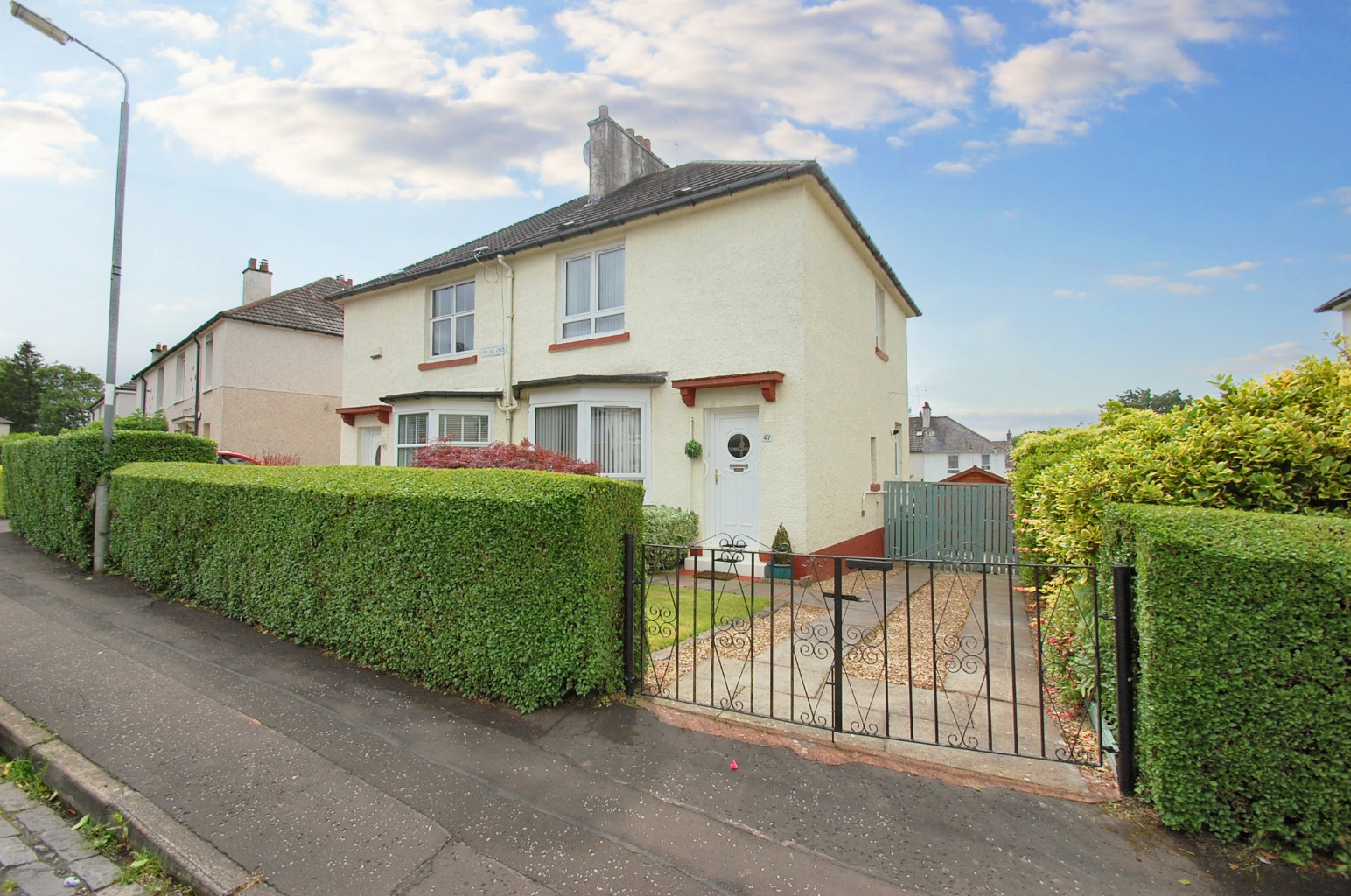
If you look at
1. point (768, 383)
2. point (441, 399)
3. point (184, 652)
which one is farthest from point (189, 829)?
point (441, 399)

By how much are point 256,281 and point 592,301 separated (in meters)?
20.3

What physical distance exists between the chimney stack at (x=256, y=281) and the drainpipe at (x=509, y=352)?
57.8 ft

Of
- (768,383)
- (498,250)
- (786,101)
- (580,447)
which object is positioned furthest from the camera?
(498,250)

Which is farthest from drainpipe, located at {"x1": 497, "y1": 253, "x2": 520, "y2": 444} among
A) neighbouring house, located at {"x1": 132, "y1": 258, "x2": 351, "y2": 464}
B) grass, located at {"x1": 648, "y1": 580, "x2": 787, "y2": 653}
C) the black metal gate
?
neighbouring house, located at {"x1": 132, "y1": 258, "x2": 351, "y2": 464}

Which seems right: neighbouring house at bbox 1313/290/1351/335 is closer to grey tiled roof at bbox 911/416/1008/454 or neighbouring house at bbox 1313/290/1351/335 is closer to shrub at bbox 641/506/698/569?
shrub at bbox 641/506/698/569

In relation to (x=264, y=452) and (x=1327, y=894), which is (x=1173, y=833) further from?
(x=264, y=452)

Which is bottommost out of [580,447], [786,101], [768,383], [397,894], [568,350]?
[397,894]

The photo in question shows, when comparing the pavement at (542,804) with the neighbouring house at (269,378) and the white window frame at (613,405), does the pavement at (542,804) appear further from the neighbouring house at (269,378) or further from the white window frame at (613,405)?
the neighbouring house at (269,378)

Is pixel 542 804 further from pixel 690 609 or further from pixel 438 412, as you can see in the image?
pixel 438 412

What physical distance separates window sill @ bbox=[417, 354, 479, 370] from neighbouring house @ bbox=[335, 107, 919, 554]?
1.6 inches

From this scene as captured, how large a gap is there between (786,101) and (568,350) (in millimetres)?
5757

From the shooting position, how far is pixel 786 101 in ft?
26.8

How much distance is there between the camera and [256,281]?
24250 millimetres

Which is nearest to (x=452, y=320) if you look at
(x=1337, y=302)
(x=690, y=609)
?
(x=690, y=609)
